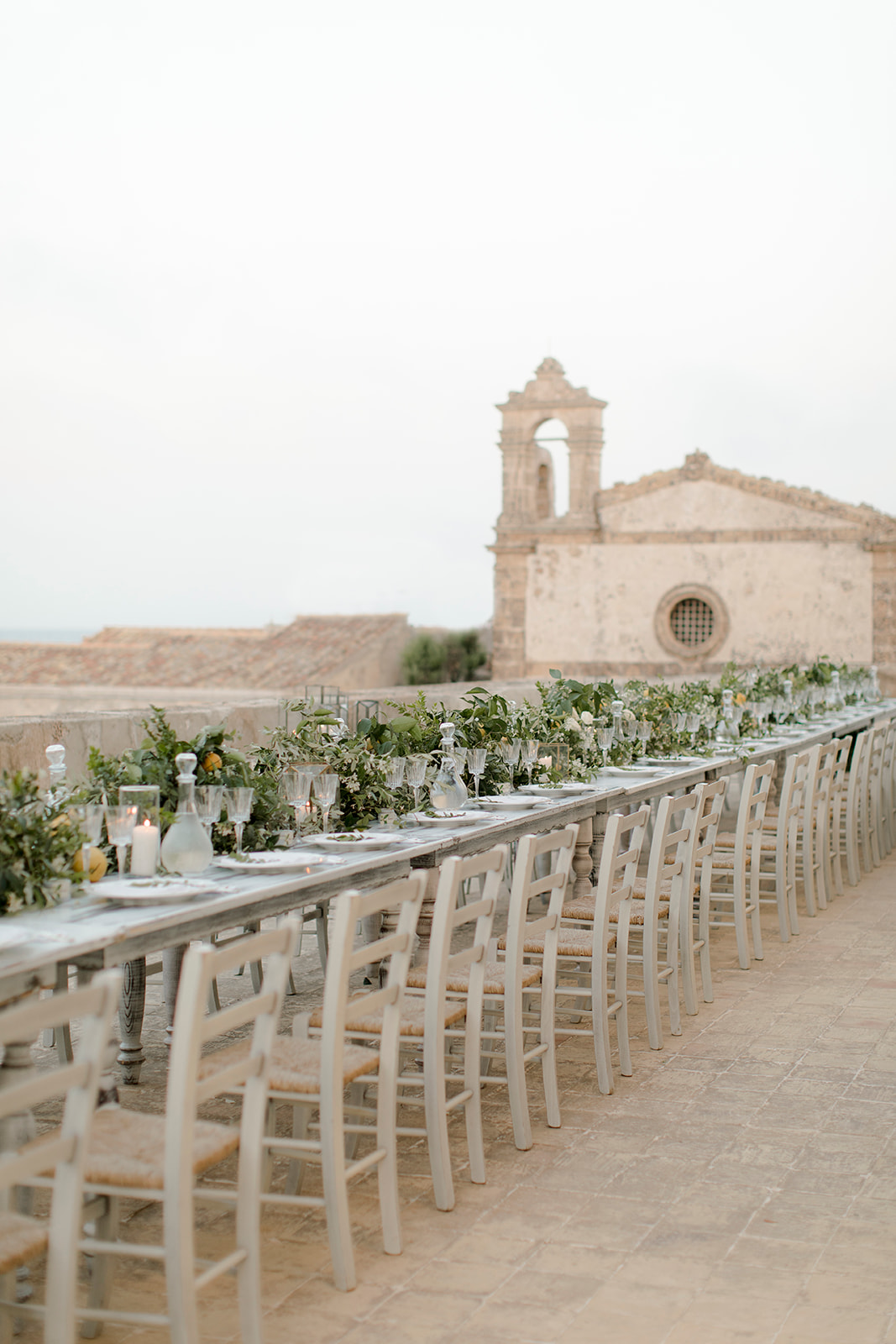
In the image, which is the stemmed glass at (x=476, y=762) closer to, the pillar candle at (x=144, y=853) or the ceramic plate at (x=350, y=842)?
the ceramic plate at (x=350, y=842)

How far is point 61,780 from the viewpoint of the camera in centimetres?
396

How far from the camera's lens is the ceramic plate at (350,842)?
4.31m

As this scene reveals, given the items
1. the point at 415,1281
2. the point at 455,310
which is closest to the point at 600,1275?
the point at 415,1281

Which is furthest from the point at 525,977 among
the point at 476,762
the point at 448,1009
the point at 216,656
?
the point at 216,656

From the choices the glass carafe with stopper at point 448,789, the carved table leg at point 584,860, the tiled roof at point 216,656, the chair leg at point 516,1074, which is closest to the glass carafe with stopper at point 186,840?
the chair leg at point 516,1074

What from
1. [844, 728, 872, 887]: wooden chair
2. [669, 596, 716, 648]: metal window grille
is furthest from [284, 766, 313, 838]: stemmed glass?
[669, 596, 716, 648]: metal window grille

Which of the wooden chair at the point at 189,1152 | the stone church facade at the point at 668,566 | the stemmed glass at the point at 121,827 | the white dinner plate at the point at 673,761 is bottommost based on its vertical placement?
the wooden chair at the point at 189,1152

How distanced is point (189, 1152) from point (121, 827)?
1.28m

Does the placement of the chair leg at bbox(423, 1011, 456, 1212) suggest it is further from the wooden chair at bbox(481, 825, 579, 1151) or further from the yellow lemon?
the yellow lemon

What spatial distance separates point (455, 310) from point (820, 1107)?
35.0 metres

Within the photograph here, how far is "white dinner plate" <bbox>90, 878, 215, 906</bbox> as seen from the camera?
3373 mm

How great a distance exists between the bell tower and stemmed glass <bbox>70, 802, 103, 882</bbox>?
27.2m

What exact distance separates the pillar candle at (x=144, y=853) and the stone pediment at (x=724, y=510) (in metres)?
28.0

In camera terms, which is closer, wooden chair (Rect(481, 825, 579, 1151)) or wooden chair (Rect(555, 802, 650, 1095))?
wooden chair (Rect(481, 825, 579, 1151))
